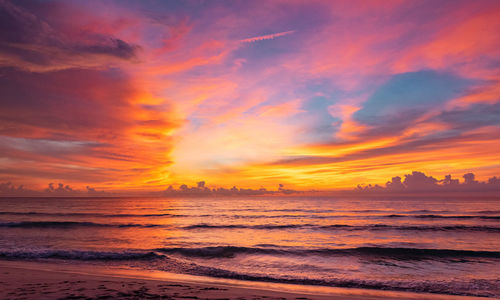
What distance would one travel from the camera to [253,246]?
20.9m

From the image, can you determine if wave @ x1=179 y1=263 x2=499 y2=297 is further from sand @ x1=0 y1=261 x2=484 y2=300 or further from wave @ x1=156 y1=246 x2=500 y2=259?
wave @ x1=156 y1=246 x2=500 y2=259

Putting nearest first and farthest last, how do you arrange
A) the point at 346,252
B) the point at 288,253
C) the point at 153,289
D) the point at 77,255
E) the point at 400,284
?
1. the point at 153,289
2. the point at 400,284
3. the point at 77,255
4. the point at 288,253
5. the point at 346,252

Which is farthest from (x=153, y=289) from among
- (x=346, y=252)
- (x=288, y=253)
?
(x=346, y=252)

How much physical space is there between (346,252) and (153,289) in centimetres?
1479

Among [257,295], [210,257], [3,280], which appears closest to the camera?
[257,295]

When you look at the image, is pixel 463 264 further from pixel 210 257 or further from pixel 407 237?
pixel 210 257

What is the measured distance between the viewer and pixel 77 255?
16.4m

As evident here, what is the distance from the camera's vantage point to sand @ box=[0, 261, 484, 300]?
26.8ft

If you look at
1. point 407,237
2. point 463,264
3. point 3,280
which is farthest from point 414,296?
point 407,237

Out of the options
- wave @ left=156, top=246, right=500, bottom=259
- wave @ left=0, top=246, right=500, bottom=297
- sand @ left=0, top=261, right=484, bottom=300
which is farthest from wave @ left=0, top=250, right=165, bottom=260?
sand @ left=0, top=261, right=484, bottom=300

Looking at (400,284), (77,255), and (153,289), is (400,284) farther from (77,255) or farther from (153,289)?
(77,255)

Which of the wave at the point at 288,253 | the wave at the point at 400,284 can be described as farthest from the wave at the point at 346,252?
the wave at the point at 400,284

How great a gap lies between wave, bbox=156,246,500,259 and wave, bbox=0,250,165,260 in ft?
8.02

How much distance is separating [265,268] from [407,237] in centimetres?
1846
